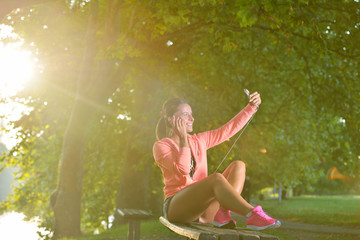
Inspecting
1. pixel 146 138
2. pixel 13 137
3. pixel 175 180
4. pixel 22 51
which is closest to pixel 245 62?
pixel 146 138

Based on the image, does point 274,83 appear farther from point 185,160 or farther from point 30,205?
point 30,205

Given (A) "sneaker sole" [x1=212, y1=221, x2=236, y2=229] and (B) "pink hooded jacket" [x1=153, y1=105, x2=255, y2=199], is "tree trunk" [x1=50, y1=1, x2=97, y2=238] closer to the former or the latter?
(B) "pink hooded jacket" [x1=153, y1=105, x2=255, y2=199]

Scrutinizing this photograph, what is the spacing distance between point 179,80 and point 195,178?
8.94 m

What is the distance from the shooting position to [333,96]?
11289mm

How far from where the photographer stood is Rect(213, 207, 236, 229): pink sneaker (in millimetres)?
3597

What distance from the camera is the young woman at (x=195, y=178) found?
3.31m

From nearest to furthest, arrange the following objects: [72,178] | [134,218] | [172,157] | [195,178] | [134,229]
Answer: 1. [172,157]
2. [195,178]
3. [134,218]
4. [134,229]
5. [72,178]

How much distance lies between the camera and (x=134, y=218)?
638 centimetres

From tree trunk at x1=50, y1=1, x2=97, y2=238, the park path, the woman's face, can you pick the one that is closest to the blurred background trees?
tree trunk at x1=50, y1=1, x2=97, y2=238

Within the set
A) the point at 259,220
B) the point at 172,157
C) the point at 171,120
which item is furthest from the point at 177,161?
the point at 259,220

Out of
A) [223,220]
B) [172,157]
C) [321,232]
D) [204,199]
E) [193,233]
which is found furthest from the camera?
[321,232]

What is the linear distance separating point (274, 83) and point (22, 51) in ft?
26.8

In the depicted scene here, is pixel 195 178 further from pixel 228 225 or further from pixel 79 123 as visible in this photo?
pixel 79 123

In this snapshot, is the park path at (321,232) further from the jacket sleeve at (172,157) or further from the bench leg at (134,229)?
the jacket sleeve at (172,157)
